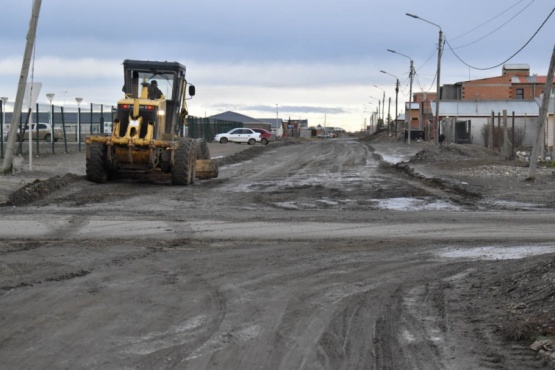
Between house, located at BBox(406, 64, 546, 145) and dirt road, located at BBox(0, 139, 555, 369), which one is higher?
house, located at BBox(406, 64, 546, 145)

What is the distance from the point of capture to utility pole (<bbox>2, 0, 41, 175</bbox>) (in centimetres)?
2292

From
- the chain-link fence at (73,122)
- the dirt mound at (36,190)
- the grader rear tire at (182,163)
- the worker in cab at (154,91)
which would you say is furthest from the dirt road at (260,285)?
the chain-link fence at (73,122)

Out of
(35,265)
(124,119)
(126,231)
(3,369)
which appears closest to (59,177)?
(124,119)

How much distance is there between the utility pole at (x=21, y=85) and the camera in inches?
902

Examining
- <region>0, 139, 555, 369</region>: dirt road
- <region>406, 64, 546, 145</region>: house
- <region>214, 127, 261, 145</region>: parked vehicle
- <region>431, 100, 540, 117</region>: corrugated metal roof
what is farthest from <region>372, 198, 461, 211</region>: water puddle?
<region>431, 100, 540, 117</region>: corrugated metal roof

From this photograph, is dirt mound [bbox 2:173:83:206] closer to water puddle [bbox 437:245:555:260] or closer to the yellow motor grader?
the yellow motor grader

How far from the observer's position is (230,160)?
4003 centimetres

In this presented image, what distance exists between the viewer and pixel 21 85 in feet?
76.1

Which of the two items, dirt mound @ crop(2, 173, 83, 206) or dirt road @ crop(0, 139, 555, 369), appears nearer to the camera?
dirt road @ crop(0, 139, 555, 369)

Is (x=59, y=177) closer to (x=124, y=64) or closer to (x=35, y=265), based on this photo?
(x=124, y=64)

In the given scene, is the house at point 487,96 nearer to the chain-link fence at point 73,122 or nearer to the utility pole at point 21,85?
the chain-link fence at point 73,122

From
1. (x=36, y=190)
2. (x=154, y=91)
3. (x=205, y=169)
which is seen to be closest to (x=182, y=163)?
(x=154, y=91)

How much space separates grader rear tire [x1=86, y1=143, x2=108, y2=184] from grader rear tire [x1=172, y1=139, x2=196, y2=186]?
1.89m

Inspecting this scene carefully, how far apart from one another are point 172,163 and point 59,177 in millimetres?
3059
